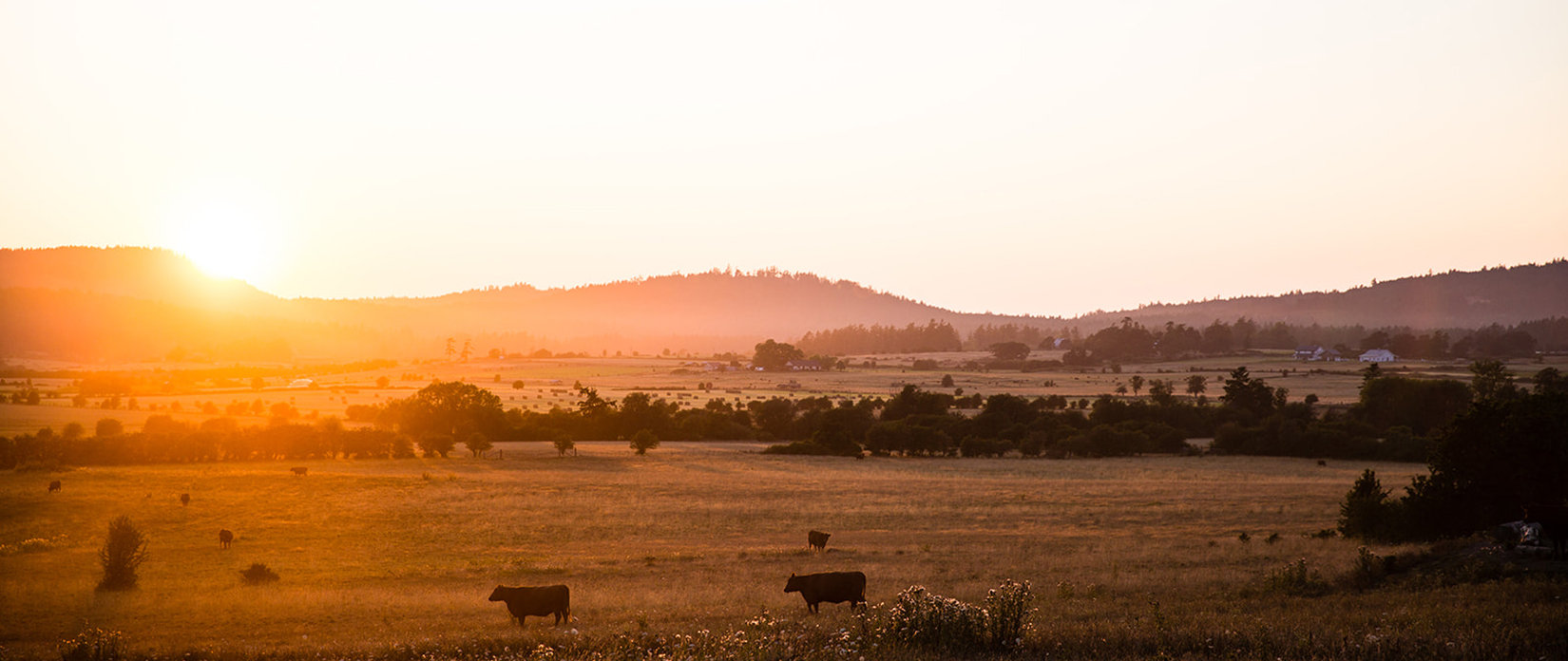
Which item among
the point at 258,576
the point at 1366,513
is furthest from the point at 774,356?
the point at 258,576

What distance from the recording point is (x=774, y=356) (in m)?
165

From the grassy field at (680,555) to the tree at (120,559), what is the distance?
50 cm

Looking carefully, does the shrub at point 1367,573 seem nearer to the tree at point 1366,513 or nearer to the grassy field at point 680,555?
the grassy field at point 680,555

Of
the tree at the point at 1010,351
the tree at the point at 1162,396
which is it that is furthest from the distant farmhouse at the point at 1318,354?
the tree at the point at 1162,396

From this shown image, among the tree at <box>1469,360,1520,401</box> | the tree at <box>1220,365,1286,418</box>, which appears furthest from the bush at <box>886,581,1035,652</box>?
the tree at <box>1220,365,1286,418</box>

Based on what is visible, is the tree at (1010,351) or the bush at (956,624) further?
the tree at (1010,351)

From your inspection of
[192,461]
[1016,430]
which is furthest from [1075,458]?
[192,461]

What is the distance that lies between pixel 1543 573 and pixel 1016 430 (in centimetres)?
6319

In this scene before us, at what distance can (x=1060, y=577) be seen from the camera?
21.7 m

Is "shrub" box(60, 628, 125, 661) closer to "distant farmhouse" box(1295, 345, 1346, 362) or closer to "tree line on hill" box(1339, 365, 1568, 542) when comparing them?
"tree line on hill" box(1339, 365, 1568, 542)

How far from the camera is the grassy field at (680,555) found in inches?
547

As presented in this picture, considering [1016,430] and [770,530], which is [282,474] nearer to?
[770,530]

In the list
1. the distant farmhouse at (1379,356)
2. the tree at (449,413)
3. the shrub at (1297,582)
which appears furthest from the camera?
the distant farmhouse at (1379,356)

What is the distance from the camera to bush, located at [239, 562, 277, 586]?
23578 mm
